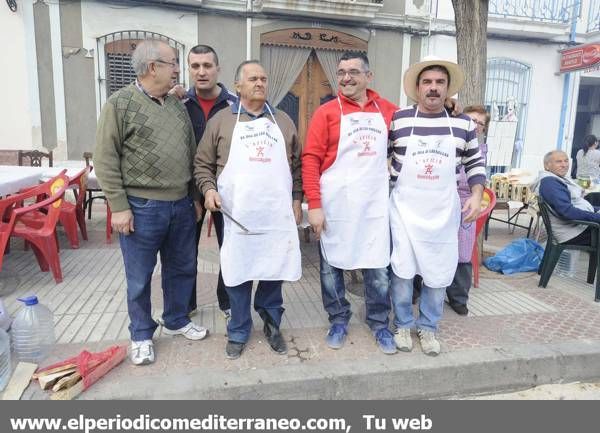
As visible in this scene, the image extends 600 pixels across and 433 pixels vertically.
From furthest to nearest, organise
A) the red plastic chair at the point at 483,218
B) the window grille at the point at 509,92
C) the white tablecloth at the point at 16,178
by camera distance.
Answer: the window grille at the point at 509,92 → the white tablecloth at the point at 16,178 → the red plastic chair at the point at 483,218

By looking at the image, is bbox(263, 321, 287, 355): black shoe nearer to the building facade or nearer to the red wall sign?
the building facade

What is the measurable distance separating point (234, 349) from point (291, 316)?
0.82 metres

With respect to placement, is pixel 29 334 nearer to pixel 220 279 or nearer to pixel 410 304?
pixel 220 279

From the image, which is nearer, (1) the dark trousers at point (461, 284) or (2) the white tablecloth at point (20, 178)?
(1) the dark trousers at point (461, 284)

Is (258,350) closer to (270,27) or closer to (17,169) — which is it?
(17,169)

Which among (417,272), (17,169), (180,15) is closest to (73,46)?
(180,15)

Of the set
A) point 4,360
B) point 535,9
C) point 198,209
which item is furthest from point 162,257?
point 535,9

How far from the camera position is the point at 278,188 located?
285 centimetres

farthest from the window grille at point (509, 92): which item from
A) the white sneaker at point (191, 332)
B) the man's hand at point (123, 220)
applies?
the man's hand at point (123, 220)

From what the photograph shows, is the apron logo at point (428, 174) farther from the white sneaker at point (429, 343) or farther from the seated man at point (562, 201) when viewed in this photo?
the seated man at point (562, 201)

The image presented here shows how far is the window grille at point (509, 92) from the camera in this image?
10.9 metres

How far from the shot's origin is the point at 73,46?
8.38 m

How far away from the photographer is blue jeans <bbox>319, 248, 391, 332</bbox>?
313cm

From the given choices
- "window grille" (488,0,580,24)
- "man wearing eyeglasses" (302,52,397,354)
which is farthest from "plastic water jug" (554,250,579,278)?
"window grille" (488,0,580,24)
